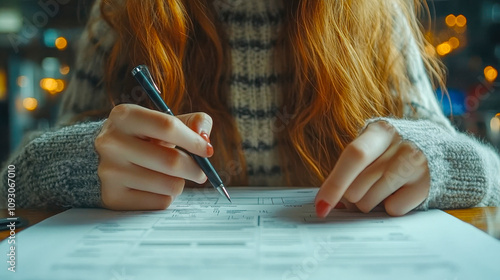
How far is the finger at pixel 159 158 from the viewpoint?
40cm

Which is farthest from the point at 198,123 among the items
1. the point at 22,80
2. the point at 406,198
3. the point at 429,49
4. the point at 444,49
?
the point at 22,80

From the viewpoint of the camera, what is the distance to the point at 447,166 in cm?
44

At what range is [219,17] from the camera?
0.68 metres

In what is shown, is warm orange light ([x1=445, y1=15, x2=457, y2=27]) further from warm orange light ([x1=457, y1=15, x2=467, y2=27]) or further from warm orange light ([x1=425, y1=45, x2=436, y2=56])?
Answer: warm orange light ([x1=425, y1=45, x2=436, y2=56])

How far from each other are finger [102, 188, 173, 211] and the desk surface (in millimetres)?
75

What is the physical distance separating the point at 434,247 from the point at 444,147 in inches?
7.3

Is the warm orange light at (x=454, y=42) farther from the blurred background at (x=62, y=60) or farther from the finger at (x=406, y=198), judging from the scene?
the finger at (x=406, y=198)

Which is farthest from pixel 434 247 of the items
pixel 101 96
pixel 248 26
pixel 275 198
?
pixel 101 96

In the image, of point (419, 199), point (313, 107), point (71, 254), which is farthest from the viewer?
point (313, 107)

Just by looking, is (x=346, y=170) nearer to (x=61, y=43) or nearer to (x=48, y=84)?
(x=61, y=43)

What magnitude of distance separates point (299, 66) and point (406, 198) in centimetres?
32

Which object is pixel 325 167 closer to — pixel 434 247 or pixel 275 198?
pixel 275 198

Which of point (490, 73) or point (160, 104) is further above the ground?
point (160, 104)

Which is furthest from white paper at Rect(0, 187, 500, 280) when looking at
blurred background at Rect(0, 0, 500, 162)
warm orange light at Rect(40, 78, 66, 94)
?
Result: warm orange light at Rect(40, 78, 66, 94)
